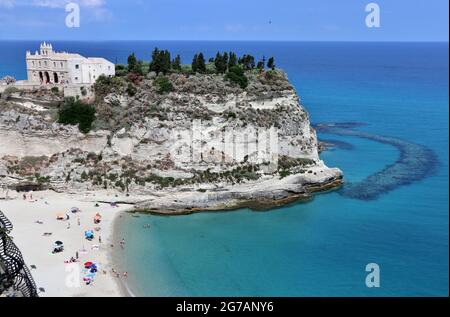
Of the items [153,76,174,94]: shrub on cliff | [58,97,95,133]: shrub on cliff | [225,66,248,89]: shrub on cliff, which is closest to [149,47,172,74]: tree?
[153,76,174,94]: shrub on cliff

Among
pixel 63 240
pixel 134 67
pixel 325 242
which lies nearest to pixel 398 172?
pixel 325 242

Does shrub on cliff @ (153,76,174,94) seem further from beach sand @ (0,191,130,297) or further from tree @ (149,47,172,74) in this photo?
beach sand @ (0,191,130,297)

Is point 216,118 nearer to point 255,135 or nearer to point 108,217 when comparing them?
point 255,135

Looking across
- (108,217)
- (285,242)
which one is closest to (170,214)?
(108,217)

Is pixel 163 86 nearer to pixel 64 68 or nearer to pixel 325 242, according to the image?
pixel 64 68

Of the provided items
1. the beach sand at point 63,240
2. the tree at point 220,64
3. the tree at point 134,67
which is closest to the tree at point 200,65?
the tree at point 220,64
